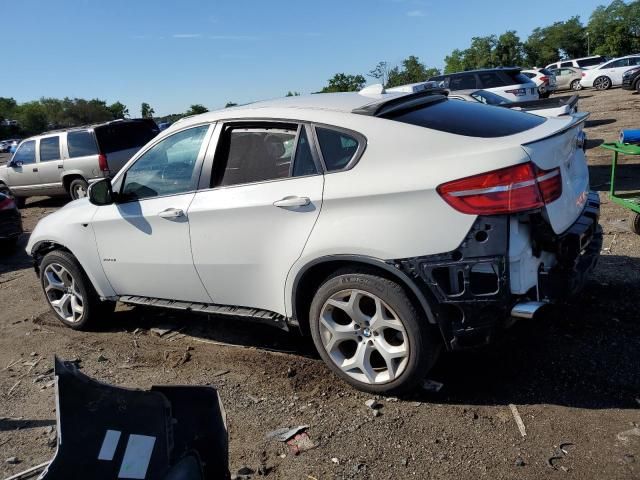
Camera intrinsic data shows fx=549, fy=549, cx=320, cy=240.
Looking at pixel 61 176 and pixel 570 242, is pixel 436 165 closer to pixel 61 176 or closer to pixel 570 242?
pixel 570 242

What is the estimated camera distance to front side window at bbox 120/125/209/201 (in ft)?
13.1

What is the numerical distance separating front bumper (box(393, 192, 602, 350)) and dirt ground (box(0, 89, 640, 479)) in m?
0.54

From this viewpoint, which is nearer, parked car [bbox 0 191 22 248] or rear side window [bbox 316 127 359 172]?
rear side window [bbox 316 127 359 172]

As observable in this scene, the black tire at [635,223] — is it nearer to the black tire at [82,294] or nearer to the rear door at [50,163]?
the black tire at [82,294]

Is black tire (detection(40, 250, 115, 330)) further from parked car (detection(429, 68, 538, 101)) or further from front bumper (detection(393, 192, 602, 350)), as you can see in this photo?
parked car (detection(429, 68, 538, 101))

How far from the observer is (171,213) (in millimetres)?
3959

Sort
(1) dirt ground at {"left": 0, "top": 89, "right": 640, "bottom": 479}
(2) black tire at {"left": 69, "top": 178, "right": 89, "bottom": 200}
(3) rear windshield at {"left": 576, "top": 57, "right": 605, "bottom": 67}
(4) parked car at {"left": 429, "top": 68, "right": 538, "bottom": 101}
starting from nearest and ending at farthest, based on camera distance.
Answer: (1) dirt ground at {"left": 0, "top": 89, "right": 640, "bottom": 479}
(2) black tire at {"left": 69, "top": 178, "right": 89, "bottom": 200}
(4) parked car at {"left": 429, "top": 68, "right": 538, "bottom": 101}
(3) rear windshield at {"left": 576, "top": 57, "right": 605, "bottom": 67}

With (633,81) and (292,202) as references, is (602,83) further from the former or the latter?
(292,202)

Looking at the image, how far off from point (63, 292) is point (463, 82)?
1420cm

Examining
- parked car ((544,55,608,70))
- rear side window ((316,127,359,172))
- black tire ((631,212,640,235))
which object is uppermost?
parked car ((544,55,608,70))

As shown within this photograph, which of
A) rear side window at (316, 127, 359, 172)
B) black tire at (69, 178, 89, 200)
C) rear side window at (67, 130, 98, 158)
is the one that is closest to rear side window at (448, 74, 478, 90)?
rear side window at (67, 130, 98, 158)

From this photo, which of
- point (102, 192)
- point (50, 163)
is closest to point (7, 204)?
point (50, 163)

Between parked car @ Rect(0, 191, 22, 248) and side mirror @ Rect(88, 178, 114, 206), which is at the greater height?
side mirror @ Rect(88, 178, 114, 206)

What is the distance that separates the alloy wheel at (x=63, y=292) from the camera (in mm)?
4992
